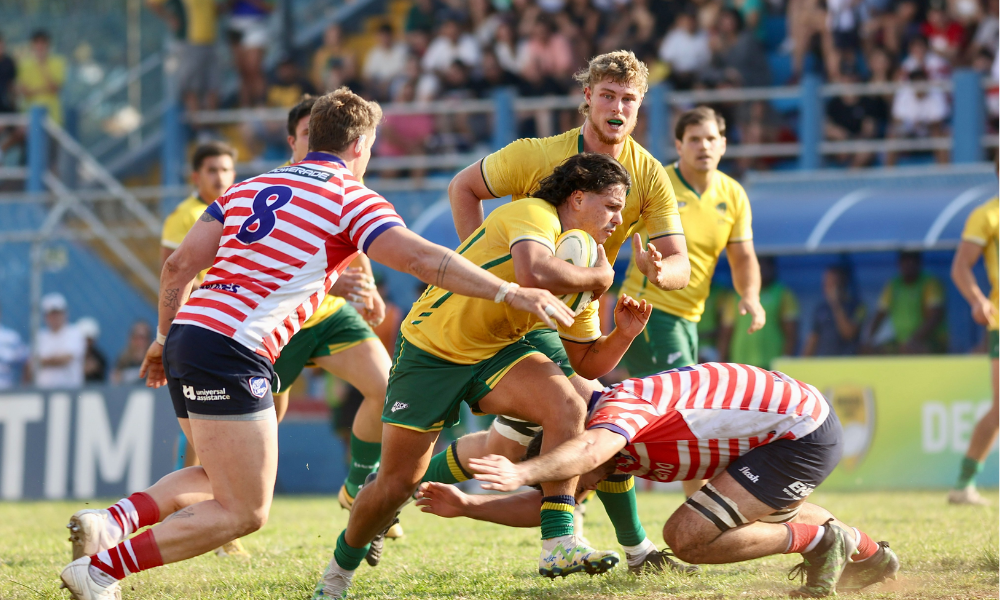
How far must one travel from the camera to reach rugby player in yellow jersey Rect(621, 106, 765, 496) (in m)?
7.36

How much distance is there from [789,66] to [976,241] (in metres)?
7.31

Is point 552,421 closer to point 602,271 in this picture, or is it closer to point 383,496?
point 602,271

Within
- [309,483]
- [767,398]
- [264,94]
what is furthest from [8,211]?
[767,398]

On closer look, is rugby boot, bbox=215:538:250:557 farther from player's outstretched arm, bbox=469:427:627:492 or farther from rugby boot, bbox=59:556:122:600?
player's outstretched arm, bbox=469:427:627:492

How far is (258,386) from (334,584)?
42.1 inches

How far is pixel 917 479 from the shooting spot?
10977mm

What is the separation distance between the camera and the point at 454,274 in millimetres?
4414

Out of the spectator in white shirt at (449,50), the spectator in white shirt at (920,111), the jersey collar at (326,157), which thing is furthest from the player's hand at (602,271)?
the spectator in white shirt at (449,50)

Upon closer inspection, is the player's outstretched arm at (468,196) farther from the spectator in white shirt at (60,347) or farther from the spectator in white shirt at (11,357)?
the spectator in white shirt at (11,357)

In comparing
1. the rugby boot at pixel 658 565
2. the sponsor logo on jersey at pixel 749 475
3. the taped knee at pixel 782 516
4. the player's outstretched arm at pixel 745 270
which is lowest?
the rugby boot at pixel 658 565

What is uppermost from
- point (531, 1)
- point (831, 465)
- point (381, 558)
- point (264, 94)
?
point (531, 1)

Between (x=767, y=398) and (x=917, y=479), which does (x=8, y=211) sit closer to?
(x=917, y=479)

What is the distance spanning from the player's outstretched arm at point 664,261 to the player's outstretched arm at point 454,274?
2.89 ft

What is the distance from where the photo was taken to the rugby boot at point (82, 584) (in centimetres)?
447
